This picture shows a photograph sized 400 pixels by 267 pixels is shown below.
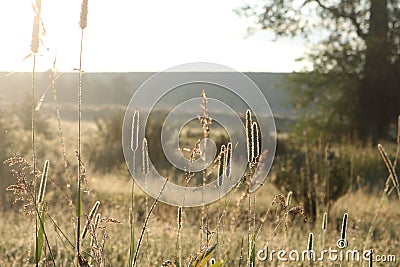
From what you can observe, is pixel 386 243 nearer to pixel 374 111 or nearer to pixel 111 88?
pixel 374 111

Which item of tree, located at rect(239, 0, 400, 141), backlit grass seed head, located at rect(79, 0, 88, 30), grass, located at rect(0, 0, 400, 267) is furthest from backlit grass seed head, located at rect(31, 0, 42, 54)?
tree, located at rect(239, 0, 400, 141)

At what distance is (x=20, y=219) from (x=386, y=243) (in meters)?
3.84

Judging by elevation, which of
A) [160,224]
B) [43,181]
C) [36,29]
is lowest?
[160,224]

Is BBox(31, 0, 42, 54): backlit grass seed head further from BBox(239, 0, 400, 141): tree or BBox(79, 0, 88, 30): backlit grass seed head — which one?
BBox(239, 0, 400, 141): tree

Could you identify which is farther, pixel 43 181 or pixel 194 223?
pixel 194 223

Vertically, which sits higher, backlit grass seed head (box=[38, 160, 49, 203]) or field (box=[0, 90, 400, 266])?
backlit grass seed head (box=[38, 160, 49, 203])

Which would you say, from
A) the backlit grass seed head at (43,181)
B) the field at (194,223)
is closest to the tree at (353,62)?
the field at (194,223)

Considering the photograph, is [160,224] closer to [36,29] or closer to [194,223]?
[194,223]

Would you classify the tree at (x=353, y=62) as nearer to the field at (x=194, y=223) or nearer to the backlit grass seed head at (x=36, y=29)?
the field at (x=194, y=223)

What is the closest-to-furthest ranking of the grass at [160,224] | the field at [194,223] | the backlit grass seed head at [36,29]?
the backlit grass seed head at [36,29] < the grass at [160,224] < the field at [194,223]

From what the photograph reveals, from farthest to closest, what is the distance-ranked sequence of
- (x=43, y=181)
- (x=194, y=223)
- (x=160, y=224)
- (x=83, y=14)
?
(x=194, y=223)
(x=160, y=224)
(x=43, y=181)
(x=83, y=14)

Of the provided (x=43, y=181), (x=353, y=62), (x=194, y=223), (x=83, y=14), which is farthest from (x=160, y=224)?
(x=353, y=62)

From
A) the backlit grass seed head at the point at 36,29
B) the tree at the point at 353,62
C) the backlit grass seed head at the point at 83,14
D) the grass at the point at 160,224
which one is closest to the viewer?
the backlit grass seed head at the point at 83,14

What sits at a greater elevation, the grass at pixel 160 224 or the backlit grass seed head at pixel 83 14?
the backlit grass seed head at pixel 83 14
